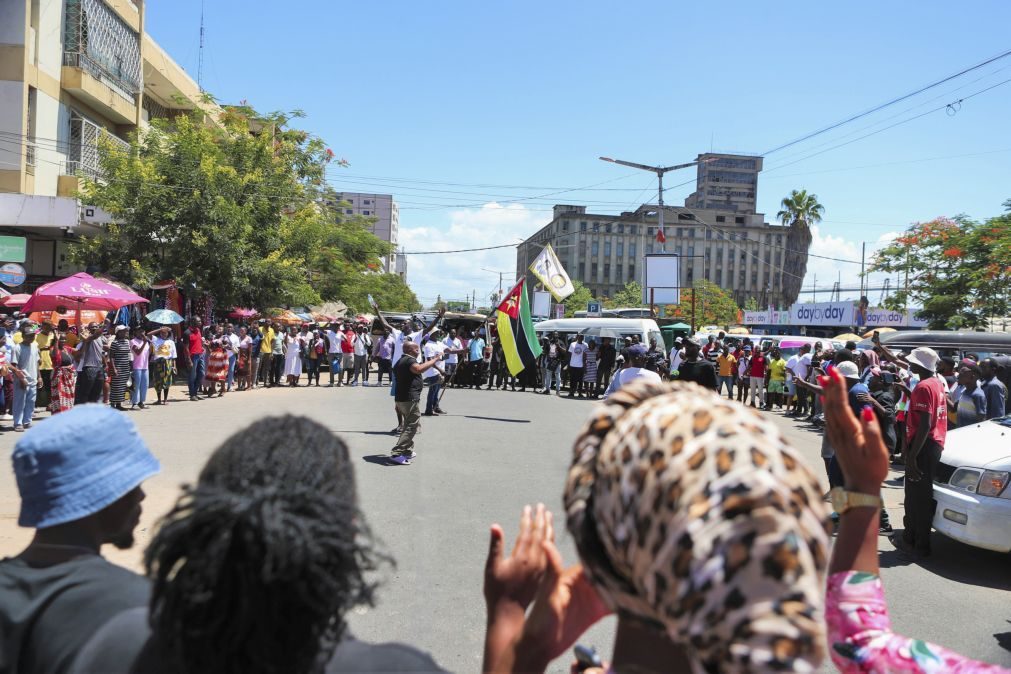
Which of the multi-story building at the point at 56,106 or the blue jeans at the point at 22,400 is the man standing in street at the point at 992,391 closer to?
the blue jeans at the point at 22,400

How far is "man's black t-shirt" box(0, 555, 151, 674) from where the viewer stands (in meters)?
1.51

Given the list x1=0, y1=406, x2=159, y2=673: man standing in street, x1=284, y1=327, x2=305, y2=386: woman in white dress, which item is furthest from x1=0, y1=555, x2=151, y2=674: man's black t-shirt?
→ x1=284, y1=327, x2=305, y2=386: woman in white dress

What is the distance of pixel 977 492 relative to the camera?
6.36 m

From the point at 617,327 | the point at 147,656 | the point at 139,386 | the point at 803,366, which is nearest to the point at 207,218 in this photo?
the point at 139,386

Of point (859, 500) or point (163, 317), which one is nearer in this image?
point (859, 500)

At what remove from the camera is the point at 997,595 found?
5762 mm

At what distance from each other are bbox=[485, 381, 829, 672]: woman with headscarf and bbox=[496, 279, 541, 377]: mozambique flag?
14.6 metres

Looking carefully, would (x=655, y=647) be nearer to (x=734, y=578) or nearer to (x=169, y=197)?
(x=734, y=578)

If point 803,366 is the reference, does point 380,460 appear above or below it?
below

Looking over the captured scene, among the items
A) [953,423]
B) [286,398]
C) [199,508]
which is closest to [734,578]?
[199,508]

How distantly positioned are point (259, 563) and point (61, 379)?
13.0m

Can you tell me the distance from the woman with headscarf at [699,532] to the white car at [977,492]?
6.20 m

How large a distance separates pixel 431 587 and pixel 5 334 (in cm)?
1096

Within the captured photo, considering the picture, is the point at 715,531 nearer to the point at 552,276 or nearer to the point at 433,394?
the point at 433,394
